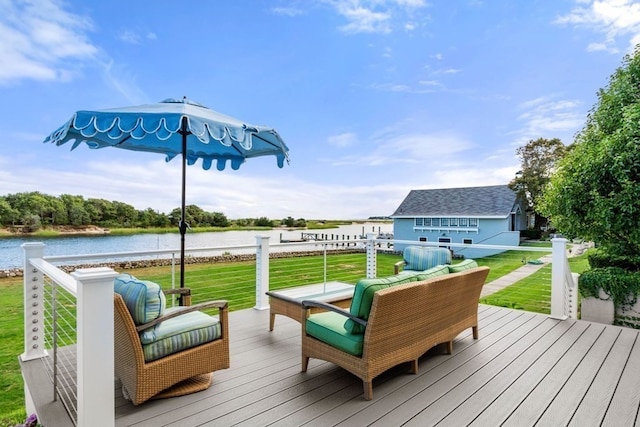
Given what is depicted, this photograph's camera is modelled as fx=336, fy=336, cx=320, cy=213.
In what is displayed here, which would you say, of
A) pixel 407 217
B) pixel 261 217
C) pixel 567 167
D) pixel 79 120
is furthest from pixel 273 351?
pixel 407 217

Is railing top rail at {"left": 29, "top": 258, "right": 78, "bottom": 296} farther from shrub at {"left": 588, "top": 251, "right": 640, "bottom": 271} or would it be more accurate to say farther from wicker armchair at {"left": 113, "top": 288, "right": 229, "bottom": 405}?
shrub at {"left": 588, "top": 251, "right": 640, "bottom": 271}

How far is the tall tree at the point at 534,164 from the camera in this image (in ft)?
80.0

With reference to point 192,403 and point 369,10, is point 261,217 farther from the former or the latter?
point 192,403

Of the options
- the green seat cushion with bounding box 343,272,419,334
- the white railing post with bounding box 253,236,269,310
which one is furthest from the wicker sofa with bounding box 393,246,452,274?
the green seat cushion with bounding box 343,272,419,334

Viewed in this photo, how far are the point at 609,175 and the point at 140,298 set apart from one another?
724cm

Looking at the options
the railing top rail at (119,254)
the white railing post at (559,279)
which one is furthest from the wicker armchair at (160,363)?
the white railing post at (559,279)

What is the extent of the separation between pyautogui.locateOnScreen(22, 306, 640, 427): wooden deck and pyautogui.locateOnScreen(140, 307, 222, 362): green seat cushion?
0.38m

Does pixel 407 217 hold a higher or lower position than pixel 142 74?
lower

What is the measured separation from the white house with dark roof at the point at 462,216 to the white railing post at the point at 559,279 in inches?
702

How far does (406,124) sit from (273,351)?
33.9 ft

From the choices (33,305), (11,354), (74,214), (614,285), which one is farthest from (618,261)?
(74,214)

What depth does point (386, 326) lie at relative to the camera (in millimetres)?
2477

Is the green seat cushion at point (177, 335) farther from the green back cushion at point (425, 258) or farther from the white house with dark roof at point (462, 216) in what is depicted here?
the white house with dark roof at point (462, 216)

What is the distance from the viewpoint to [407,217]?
78.7 ft
